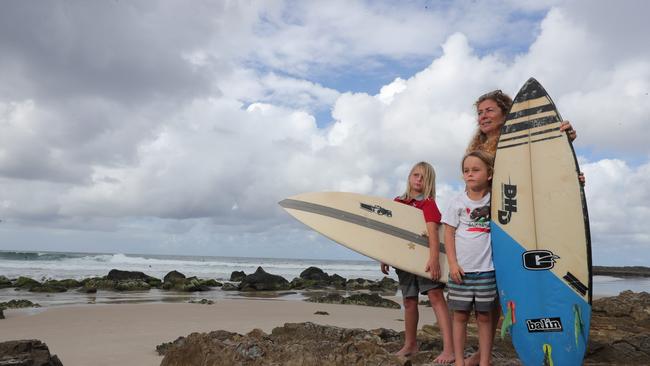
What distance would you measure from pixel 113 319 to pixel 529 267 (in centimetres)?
671

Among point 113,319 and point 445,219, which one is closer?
point 445,219

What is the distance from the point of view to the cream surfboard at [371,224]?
13.4 feet

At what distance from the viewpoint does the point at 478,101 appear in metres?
3.63

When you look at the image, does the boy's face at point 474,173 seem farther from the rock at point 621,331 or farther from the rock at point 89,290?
the rock at point 89,290

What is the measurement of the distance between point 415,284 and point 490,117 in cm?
137

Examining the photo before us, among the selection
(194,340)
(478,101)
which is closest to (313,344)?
(194,340)

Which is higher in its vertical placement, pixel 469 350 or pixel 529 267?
pixel 529 267

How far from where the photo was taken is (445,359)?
3186 mm

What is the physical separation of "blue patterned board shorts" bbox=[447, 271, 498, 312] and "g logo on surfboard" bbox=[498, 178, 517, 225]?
366 millimetres

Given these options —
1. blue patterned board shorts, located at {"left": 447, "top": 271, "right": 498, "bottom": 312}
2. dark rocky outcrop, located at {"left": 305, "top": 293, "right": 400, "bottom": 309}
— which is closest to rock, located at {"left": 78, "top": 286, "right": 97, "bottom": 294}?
dark rocky outcrop, located at {"left": 305, "top": 293, "right": 400, "bottom": 309}

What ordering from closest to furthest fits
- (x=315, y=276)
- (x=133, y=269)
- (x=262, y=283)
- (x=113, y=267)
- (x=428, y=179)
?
(x=428, y=179) → (x=262, y=283) → (x=315, y=276) → (x=133, y=269) → (x=113, y=267)

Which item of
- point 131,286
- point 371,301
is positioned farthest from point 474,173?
point 131,286

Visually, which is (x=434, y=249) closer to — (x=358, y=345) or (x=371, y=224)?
(x=358, y=345)

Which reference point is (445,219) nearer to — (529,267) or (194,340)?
(529,267)
